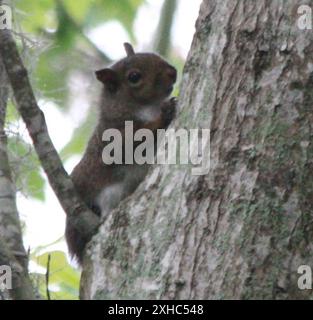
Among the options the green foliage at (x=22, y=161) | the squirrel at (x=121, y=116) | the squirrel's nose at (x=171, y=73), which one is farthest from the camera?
the squirrel's nose at (x=171, y=73)

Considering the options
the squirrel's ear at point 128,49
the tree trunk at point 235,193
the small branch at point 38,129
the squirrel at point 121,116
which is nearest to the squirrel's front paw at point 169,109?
the squirrel at point 121,116

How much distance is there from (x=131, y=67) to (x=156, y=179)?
5.89 feet

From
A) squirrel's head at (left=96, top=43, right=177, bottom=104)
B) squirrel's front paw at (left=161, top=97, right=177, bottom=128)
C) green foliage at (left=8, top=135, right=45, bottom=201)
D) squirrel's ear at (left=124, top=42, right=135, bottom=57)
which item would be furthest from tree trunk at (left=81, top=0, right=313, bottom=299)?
squirrel's ear at (left=124, top=42, right=135, bottom=57)

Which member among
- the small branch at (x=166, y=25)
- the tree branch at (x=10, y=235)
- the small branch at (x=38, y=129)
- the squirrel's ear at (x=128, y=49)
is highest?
the small branch at (x=166, y=25)

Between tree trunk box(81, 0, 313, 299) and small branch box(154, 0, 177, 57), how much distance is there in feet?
4.96

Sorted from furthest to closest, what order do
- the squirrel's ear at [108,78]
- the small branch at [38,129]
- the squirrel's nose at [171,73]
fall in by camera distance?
the squirrel's nose at [171,73] → the squirrel's ear at [108,78] → the small branch at [38,129]

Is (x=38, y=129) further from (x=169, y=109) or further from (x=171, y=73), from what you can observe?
(x=171, y=73)

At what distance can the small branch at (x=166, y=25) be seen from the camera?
5555mm

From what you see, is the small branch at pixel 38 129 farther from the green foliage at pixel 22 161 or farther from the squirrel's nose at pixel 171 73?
the squirrel's nose at pixel 171 73

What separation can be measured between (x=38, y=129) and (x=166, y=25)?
5.51 feet

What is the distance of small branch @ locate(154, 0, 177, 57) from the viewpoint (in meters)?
5.55

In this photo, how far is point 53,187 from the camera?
4195 mm
